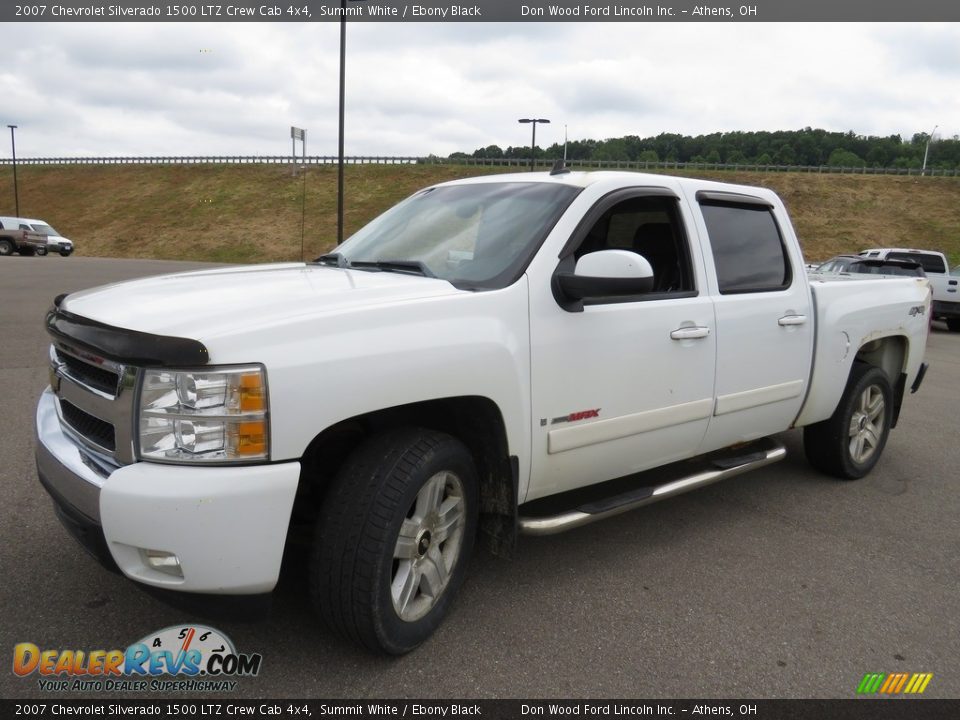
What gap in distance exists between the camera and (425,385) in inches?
102

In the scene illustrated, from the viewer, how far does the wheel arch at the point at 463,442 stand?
2730 millimetres

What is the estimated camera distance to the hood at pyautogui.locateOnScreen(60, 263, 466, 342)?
2.34 meters

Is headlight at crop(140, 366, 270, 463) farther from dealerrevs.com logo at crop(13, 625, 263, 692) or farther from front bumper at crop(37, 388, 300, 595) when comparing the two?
dealerrevs.com logo at crop(13, 625, 263, 692)

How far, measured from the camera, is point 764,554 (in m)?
3.79

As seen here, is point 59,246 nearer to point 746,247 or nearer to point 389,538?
point 746,247

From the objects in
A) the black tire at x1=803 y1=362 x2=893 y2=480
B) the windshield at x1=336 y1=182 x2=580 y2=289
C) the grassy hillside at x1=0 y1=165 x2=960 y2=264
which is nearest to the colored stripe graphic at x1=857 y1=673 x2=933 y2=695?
the windshield at x1=336 y1=182 x2=580 y2=289

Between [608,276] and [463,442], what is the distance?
0.89 metres

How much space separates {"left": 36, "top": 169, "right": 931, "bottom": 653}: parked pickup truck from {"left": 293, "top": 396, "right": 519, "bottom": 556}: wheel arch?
0.04 feet

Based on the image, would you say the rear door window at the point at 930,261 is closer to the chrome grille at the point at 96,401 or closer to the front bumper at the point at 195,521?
the front bumper at the point at 195,521

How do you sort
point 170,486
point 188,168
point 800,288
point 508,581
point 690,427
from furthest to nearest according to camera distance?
point 188,168, point 800,288, point 690,427, point 508,581, point 170,486

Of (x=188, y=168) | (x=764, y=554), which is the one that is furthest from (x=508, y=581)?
(x=188, y=168)

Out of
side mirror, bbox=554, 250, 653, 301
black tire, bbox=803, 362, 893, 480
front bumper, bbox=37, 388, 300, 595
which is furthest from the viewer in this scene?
black tire, bbox=803, 362, 893, 480

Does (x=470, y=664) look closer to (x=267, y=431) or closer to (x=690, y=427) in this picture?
(x=267, y=431)

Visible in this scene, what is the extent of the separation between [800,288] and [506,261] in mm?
2180
